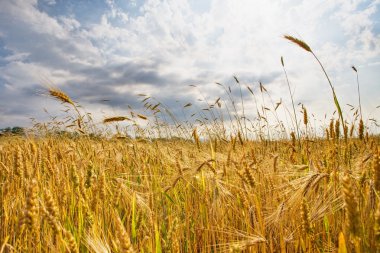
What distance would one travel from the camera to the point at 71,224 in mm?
2131

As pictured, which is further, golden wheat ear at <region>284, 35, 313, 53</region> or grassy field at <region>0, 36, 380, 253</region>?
golden wheat ear at <region>284, 35, 313, 53</region>

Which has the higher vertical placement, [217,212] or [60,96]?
[60,96]

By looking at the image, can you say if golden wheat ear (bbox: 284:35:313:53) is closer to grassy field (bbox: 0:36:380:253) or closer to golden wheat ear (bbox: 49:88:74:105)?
grassy field (bbox: 0:36:380:253)

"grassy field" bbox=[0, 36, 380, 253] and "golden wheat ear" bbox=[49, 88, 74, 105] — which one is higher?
"golden wheat ear" bbox=[49, 88, 74, 105]

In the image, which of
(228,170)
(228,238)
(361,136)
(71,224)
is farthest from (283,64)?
(71,224)

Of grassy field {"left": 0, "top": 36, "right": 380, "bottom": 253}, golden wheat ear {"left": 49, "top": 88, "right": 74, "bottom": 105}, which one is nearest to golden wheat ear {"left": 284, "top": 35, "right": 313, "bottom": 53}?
grassy field {"left": 0, "top": 36, "right": 380, "bottom": 253}

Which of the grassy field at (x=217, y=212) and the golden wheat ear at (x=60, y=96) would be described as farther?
the golden wheat ear at (x=60, y=96)

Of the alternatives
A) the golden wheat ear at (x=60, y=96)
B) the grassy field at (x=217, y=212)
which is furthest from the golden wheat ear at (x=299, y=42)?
the golden wheat ear at (x=60, y=96)

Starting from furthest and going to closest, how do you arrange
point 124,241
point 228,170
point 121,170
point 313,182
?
point 121,170 → point 228,170 → point 313,182 → point 124,241

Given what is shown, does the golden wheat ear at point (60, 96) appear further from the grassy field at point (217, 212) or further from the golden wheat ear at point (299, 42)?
the golden wheat ear at point (299, 42)

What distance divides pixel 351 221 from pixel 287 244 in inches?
48.0

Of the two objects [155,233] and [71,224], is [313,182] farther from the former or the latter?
[71,224]

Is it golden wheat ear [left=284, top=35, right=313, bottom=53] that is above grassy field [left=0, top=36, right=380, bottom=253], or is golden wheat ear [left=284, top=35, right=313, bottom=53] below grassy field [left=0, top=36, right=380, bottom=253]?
above

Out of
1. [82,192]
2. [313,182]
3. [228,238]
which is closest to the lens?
[313,182]
